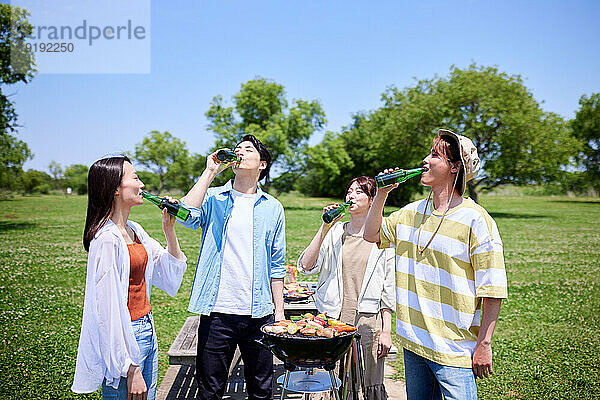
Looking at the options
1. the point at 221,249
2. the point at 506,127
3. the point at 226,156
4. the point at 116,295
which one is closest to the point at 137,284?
the point at 116,295

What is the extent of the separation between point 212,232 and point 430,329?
5.15 feet

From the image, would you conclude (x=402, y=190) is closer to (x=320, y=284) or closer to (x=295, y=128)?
(x=295, y=128)

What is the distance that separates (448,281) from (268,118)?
39904mm

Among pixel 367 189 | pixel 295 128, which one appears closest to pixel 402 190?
pixel 295 128

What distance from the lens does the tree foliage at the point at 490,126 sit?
3094cm

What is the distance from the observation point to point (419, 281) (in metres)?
2.59

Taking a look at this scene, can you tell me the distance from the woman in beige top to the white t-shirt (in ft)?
1.91

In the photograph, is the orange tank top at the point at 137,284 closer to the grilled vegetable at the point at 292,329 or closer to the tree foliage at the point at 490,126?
the grilled vegetable at the point at 292,329

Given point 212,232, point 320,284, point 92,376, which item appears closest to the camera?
point 92,376

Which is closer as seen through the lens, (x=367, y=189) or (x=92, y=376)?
(x=92, y=376)

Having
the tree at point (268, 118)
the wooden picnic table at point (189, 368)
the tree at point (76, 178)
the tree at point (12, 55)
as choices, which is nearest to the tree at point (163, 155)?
the tree at point (76, 178)

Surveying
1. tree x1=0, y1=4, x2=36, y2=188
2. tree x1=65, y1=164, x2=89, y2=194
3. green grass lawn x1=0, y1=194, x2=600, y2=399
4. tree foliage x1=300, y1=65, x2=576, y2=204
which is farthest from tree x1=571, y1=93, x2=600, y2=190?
tree x1=65, y1=164, x2=89, y2=194

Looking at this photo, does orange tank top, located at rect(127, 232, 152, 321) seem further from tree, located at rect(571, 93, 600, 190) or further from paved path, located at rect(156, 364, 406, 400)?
tree, located at rect(571, 93, 600, 190)

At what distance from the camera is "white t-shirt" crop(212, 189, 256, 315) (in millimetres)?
3137
